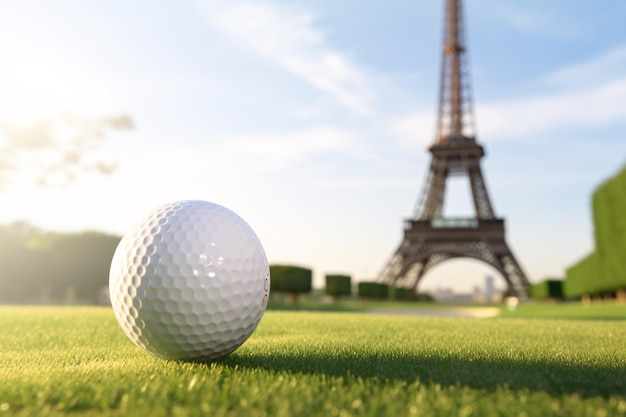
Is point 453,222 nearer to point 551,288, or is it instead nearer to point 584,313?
point 551,288

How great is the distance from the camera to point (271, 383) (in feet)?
9.63

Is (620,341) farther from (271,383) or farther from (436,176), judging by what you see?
(436,176)

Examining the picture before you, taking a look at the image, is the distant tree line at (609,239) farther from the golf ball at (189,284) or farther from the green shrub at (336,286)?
the golf ball at (189,284)

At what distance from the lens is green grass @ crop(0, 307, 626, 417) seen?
96.2 inches

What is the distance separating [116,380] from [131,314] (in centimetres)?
99

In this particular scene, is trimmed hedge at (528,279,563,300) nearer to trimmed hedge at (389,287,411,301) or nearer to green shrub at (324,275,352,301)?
trimmed hedge at (389,287,411,301)

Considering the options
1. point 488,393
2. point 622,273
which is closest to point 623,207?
point 622,273

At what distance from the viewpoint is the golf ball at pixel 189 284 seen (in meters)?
3.85

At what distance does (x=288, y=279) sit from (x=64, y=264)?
1492 cm

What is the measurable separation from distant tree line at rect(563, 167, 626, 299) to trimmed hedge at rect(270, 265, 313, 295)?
17462 millimetres

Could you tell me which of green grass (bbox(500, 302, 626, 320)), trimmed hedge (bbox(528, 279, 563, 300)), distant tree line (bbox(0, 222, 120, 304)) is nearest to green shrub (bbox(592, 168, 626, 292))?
green grass (bbox(500, 302, 626, 320))

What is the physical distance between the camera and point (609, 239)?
83.8ft

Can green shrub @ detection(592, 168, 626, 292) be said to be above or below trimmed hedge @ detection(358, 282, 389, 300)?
above

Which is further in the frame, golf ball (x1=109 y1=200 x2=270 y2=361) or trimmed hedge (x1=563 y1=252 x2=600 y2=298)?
trimmed hedge (x1=563 y1=252 x2=600 y2=298)
